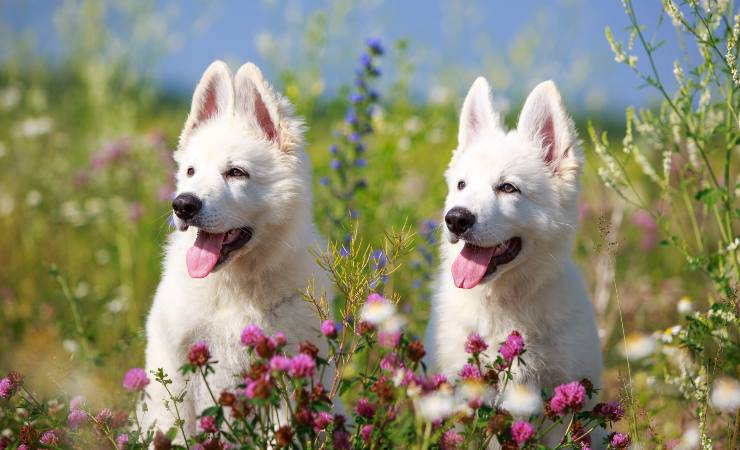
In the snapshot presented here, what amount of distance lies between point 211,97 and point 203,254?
83 cm

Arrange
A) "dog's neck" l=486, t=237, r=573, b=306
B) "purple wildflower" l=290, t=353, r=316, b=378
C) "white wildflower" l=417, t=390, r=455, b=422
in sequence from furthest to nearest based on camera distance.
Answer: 1. "dog's neck" l=486, t=237, r=573, b=306
2. "purple wildflower" l=290, t=353, r=316, b=378
3. "white wildflower" l=417, t=390, r=455, b=422

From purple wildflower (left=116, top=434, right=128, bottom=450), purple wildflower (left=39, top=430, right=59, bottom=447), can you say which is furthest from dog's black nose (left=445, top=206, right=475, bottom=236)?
purple wildflower (left=39, top=430, right=59, bottom=447)

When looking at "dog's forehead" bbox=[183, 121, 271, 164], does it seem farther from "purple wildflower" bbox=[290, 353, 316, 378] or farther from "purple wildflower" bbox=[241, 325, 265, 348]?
"purple wildflower" bbox=[290, 353, 316, 378]

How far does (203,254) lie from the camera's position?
3164 mm

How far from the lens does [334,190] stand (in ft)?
16.1

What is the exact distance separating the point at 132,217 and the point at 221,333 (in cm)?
306

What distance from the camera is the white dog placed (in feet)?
10.3

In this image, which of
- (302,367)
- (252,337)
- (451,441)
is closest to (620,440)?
(451,441)

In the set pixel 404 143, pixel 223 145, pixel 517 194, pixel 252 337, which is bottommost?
pixel 252 337

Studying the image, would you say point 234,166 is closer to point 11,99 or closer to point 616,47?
point 616,47

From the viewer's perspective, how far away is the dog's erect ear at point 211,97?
3.44 meters

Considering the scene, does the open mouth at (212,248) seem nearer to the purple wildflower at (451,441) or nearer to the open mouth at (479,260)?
the open mouth at (479,260)

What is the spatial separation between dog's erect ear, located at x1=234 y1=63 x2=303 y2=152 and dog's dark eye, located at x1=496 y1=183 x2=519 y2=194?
941 mm

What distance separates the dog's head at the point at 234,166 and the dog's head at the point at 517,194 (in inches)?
30.0
